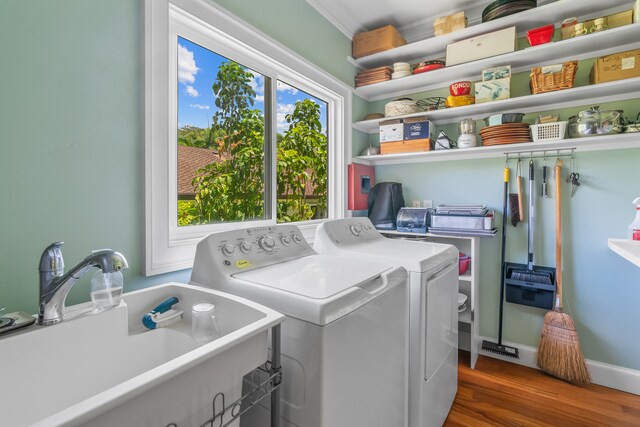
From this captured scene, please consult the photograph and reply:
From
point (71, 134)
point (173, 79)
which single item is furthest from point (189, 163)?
point (71, 134)

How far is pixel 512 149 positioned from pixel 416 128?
2.39 feet

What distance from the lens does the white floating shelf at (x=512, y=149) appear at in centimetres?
199

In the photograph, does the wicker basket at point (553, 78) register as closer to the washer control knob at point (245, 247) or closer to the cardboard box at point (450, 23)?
the cardboard box at point (450, 23)

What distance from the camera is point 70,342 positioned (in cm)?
82

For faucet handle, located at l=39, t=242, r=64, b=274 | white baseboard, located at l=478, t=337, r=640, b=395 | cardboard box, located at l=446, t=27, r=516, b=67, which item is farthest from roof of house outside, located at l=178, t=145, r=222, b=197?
white baseboard, located at l=478, t=337, r=640, b=395

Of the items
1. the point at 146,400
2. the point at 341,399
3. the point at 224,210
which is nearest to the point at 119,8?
the point at 224,210

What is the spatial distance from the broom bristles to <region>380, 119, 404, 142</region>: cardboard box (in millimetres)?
1745

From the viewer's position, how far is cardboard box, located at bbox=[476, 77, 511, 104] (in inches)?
86.7

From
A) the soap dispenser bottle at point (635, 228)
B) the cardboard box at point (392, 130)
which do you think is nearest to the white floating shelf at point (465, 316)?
the soap dispenser bottle at point (635, 228)

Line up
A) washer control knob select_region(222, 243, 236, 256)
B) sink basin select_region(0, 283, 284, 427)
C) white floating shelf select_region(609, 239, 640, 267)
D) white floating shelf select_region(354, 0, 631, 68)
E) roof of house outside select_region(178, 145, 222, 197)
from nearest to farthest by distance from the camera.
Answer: sink basin select_region(0, 283, 284, 427) → washer control knob select_region(222, 243, 236, 256) → white floating shelf select_region(609, 239, 640, 267) → roof of house outside select_region(178, 145, 222, 197) → white floating shelf select_region(354, 0, 631, 68)

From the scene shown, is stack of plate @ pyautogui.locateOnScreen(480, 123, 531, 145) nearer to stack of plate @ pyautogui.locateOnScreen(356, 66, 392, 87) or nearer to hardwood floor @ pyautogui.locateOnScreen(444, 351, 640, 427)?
stack of plate @ pyautogui.locateOnScreen(356, 66, 392, 87)

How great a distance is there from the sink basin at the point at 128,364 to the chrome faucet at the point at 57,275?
0.13 ft

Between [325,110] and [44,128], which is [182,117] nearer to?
[44,128]

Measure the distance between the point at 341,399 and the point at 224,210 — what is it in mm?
1293
